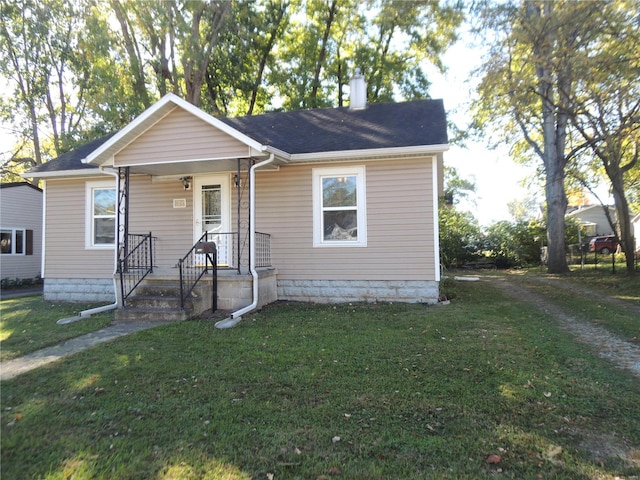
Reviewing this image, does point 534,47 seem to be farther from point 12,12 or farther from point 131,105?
point 12,12

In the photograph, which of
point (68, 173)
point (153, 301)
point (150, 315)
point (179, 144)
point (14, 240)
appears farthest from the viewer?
point (14, 240)

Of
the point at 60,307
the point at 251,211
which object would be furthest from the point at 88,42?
the point at 251,211

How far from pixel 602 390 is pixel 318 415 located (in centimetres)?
Result: 267

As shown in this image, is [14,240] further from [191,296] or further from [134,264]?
[191,296]

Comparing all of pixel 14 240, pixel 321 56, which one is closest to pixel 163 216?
pixel 14 240

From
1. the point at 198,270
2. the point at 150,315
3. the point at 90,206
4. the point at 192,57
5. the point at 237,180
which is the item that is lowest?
the point at 150,315

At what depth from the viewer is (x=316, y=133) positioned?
9727 mm

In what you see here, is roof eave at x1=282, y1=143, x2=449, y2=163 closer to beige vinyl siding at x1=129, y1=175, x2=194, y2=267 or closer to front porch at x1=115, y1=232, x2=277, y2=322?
front porch at x1=115, y1=232, x2=277, y2=322

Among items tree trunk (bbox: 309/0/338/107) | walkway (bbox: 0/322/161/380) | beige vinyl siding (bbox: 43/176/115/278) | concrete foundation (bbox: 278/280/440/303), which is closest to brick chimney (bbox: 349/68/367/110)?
concrete foundation (bbox: 278/280/440/303)

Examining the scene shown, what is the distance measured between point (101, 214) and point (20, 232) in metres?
9.87

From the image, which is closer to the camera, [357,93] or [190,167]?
[190,167]

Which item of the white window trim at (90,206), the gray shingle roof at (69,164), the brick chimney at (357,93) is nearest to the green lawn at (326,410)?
the white window trim at (90,206)

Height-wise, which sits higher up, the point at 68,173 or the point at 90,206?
the point at 68,173

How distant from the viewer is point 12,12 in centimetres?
1753
